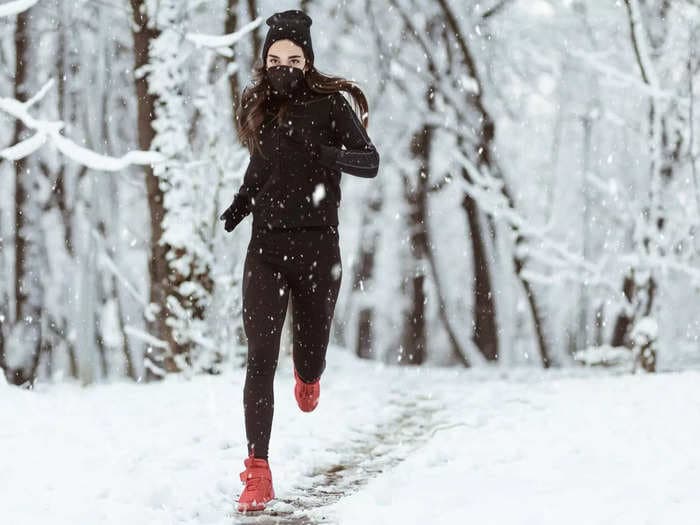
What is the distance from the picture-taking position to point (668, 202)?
863 cm

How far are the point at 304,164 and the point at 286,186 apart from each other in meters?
0.14

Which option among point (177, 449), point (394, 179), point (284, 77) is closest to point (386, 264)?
point (394, 179)

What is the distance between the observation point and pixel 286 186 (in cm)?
426

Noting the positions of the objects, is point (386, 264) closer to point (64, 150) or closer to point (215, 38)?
point (215, 38)

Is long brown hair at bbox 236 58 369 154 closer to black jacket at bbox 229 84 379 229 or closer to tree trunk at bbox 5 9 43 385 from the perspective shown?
black jacket at bbox 229 84 379 229

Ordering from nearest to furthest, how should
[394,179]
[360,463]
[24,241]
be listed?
[360,463] → [24,241] → [394,179]

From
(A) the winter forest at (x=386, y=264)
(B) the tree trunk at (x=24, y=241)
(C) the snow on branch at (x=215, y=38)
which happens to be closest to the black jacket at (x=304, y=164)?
(A) the winter forest at (x=386, y=264)

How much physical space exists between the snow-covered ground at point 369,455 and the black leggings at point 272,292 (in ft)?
1.59

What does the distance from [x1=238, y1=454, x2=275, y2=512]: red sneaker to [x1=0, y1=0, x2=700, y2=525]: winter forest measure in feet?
0.37

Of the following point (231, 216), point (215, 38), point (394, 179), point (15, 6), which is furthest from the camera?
point (394, 179)

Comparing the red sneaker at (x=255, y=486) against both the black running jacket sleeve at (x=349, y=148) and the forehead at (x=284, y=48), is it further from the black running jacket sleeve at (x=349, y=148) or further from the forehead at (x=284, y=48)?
the forehead at (x=284, y=48)

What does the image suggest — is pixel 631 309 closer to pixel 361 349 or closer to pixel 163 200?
pixel 163 200

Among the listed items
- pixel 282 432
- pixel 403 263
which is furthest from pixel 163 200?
pixel 403 263

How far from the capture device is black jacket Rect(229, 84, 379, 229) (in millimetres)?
4254
